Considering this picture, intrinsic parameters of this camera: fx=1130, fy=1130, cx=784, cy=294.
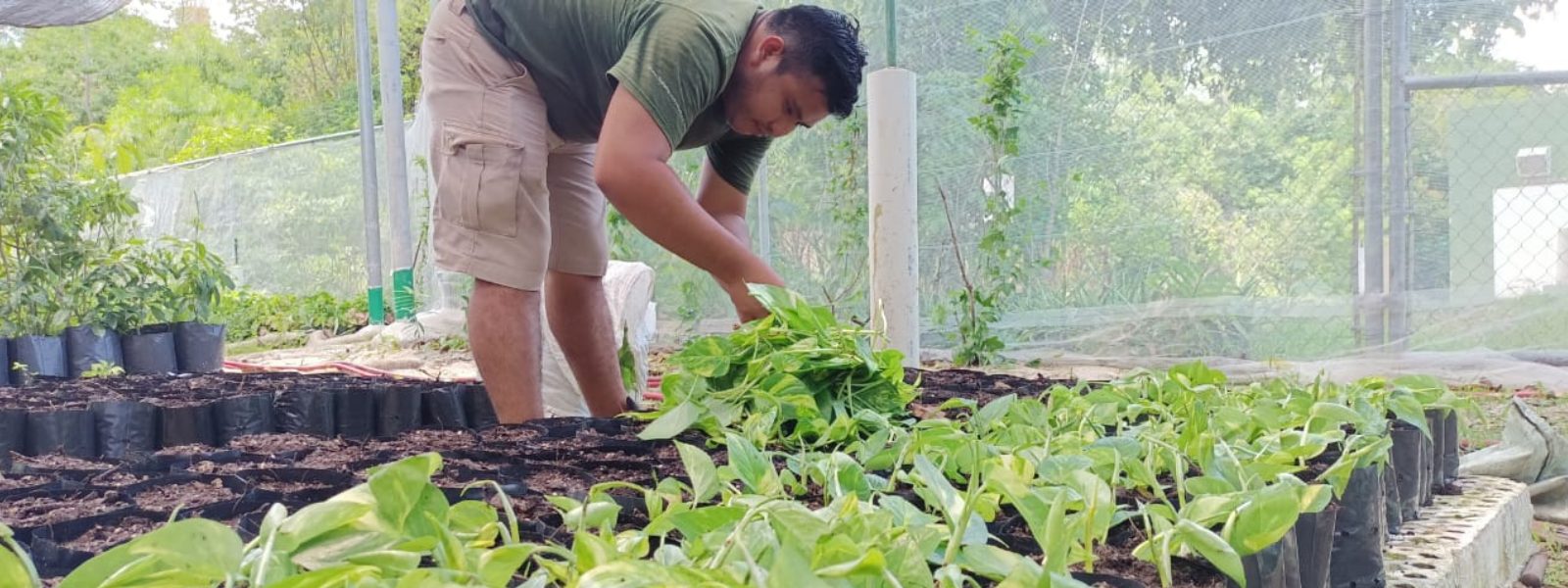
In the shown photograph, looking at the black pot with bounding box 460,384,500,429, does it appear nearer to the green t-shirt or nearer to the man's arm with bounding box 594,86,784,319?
the green t-shirt

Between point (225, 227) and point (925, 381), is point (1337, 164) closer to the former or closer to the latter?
point (925, 381)

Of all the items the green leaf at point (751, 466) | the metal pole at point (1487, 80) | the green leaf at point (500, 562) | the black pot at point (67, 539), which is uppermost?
the metal pole at point (1487, 80)

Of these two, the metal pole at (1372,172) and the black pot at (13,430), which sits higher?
the metal pole at (1372,172)

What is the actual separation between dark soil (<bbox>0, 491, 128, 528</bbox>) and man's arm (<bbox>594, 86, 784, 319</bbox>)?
94 cm

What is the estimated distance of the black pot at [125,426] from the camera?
2.51 m

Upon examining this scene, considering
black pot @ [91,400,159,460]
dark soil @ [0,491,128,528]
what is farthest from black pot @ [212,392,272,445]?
dark soil @ [0,491,128,528]

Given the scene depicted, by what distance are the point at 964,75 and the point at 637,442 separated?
411 cm

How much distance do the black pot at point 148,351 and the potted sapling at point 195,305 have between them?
64mm

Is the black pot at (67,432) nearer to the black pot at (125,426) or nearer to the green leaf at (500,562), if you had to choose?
the black pot at (125,426)

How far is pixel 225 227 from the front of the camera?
1278cm

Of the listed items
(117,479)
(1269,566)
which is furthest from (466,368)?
(1269,566)

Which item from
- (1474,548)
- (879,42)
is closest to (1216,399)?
(1474,548)

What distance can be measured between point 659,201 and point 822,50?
457mm

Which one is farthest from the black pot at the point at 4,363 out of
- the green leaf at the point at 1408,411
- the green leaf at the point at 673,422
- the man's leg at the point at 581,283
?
the green leaf at the point at 1408,411
